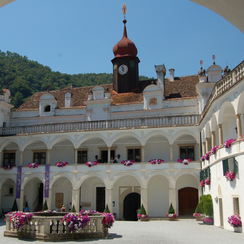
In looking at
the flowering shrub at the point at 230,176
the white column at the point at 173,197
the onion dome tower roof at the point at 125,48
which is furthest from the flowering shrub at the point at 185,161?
the onion dome tower roof at the point at 125,48

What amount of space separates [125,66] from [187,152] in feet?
43.8

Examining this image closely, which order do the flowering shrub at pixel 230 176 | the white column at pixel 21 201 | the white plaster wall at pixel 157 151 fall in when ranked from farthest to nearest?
the white column at pixel 21 201, the white plaster wall at pixel 157 151, the flowering shrub at pixel 230 176

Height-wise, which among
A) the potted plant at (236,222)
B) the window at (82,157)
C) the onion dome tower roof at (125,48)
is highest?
the onion dome tower roof at (125,48)

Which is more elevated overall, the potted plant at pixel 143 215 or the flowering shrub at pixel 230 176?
the flowering shrub at pixel 230 176

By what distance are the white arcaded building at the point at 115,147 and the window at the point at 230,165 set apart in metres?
5.36

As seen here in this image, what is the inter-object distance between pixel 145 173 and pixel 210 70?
10809mm

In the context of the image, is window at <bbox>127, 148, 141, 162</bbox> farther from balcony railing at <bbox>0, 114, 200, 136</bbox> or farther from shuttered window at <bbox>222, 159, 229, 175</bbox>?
shuttered window at <bbox>222, 159, 229, 175</bbox>

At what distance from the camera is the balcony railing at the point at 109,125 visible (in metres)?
27.3

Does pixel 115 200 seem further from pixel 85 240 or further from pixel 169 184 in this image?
pixel 85 240

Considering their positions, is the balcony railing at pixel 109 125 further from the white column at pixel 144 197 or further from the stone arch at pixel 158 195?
the white column at pixel 144 197

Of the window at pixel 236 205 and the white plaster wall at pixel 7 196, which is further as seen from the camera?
the white plaster wall at pixel 7 196

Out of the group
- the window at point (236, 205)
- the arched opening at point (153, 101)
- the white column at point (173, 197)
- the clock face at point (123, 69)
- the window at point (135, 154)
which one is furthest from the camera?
the clock face at point (123, 69)

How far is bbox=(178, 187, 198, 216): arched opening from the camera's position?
91.2 ft

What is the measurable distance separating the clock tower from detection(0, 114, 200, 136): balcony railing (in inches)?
312
